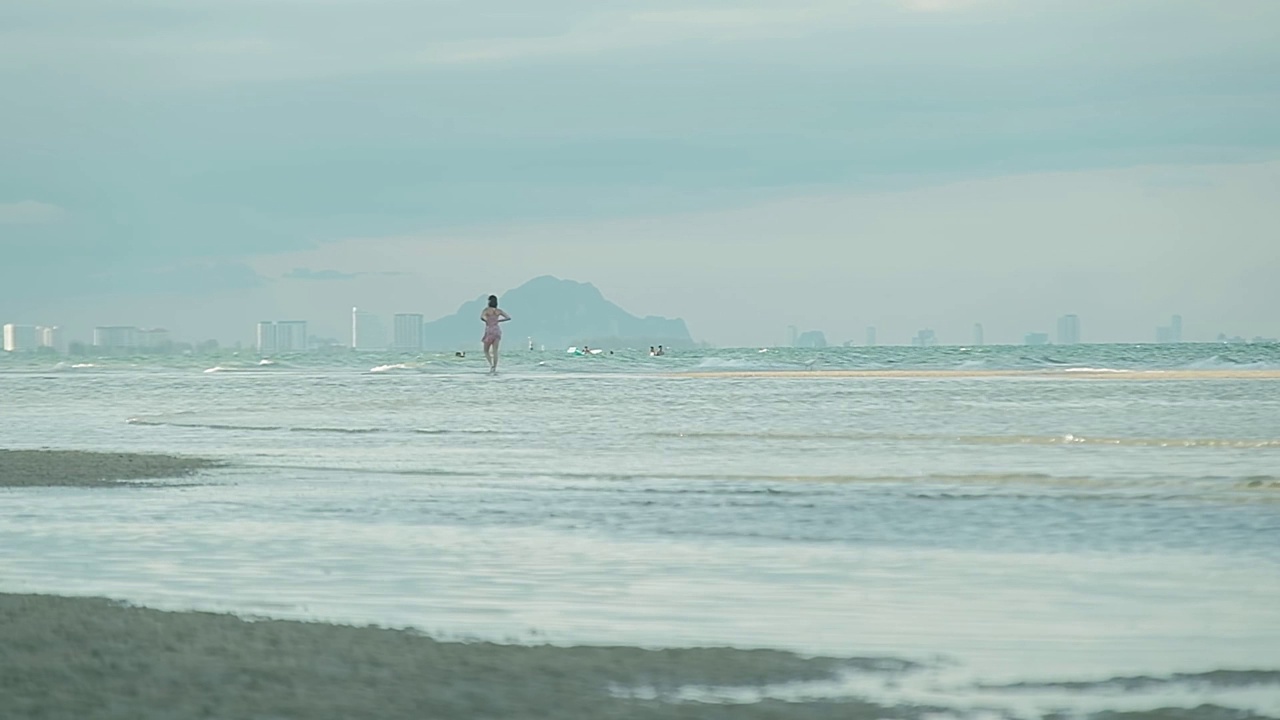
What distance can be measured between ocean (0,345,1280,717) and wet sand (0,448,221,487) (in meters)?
0.57

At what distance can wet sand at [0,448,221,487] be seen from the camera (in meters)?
16.4

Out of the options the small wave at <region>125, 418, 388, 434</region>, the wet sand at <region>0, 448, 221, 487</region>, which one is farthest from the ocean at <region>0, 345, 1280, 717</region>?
the wet sand at <region>0, 448, 221, 487</region>

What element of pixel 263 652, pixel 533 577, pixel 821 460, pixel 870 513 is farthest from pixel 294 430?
pixel 263 652

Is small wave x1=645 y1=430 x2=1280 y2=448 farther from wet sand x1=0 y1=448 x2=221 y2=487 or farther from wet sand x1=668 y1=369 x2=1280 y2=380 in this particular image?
wet sand x1=668 y1=369 x2=1280 y2=380

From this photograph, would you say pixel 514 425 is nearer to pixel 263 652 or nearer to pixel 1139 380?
pixel 263 652

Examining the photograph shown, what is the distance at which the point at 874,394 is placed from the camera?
36.9 m

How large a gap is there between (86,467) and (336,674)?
12.3m

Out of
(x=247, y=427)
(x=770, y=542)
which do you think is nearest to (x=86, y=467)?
(x=247, y=427)

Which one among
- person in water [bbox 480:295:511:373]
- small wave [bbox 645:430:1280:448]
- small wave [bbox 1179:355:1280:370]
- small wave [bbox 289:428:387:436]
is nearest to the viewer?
small wave [bbox 645:430:1280:448]

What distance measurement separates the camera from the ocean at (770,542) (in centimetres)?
726

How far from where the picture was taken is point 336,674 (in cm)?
664

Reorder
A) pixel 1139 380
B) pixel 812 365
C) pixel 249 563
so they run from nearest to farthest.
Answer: pixel 249 563, pixel 1139 380, pixel 812 365

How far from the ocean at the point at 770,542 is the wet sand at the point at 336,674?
293mm

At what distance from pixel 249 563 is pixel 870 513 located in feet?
15.6
